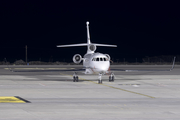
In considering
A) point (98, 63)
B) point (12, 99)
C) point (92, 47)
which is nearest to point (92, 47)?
point (92, 47)

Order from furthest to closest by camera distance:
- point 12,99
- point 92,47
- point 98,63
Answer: point 92,47 < point 98,63 < point 12,99

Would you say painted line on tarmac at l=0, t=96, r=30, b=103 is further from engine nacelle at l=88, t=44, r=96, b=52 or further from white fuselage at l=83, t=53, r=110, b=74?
engine nacelle at l=88, t=44, r=96, b=52

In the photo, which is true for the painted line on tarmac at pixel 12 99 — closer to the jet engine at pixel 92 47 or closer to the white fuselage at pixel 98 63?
the white fuselage at pixel 98 63

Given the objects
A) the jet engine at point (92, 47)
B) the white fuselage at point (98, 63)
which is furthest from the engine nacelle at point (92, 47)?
the white fuselage at point (98, 63)

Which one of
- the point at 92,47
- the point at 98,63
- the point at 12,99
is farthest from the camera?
the point at 92,47

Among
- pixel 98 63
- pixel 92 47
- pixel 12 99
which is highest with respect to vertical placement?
pixel 92 47

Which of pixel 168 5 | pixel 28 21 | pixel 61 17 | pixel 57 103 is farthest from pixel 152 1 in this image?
pixel 57 103

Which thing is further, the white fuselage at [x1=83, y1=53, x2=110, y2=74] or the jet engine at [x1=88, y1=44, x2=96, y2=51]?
the jet engine at [x1=88, y1=44, x2=96, y2=51]

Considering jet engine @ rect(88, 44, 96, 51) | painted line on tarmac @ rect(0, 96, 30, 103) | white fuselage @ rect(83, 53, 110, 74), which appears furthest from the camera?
jet engine @ rect(88, 44, 96, 51)

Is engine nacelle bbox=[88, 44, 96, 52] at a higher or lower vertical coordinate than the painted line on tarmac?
higher

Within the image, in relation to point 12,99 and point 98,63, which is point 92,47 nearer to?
point 98,63

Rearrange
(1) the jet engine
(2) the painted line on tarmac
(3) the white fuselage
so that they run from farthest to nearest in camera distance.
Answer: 1. (1) the jet engine
2. (3) the white fuselage
3. (2) the painted line on tarmac

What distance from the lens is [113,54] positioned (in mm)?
140875

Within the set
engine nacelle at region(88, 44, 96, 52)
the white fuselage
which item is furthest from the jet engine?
the white fuselage
